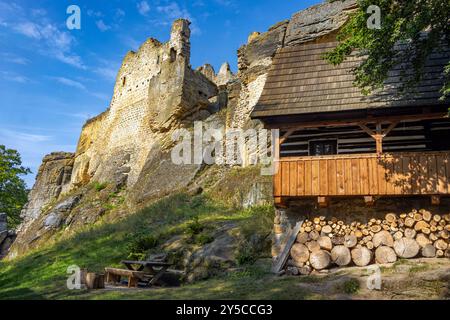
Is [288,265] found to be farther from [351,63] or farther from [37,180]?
[37,180]

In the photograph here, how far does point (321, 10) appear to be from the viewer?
25.5 m

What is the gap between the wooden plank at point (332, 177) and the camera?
1314 centimetres

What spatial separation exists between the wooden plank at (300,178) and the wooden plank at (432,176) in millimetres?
3417

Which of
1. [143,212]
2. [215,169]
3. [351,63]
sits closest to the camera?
[351,63]

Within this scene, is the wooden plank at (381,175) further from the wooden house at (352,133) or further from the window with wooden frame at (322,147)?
the window with wooden frame at (322,147)

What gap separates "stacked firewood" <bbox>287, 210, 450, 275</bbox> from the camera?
12.6 m

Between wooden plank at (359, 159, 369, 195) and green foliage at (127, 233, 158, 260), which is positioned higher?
wooden plank at (359, 159, 369, 195)

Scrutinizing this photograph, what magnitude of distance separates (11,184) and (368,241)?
30204 millimetres

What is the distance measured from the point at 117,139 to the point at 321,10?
18.5m

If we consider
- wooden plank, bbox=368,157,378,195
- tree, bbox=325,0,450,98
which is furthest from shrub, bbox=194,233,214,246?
tree, bbox=325,0,450,98

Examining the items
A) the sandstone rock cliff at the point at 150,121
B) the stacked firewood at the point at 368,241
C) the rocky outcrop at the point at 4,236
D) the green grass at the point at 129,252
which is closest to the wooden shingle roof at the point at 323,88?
the stacked firewood at the point at 368,241

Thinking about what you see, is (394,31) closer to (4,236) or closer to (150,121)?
(150,121)

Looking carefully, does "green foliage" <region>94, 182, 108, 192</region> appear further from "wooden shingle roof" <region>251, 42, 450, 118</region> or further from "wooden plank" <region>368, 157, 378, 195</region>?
"wooden plank" <region>368, 157, 378, 195</region>
